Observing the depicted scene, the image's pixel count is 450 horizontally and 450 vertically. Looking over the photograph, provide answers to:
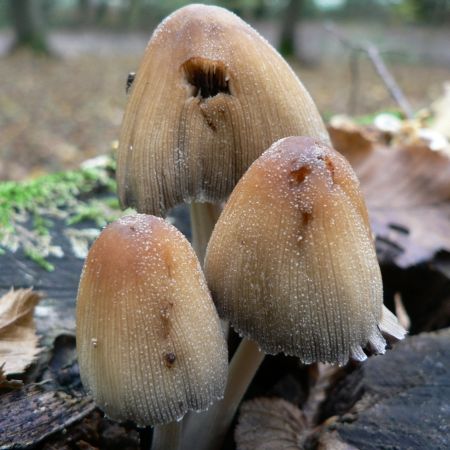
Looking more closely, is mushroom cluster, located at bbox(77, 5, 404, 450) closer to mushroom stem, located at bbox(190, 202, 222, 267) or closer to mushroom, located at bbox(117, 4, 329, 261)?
mushroom, located at bbox(117, 4, 329, 261)

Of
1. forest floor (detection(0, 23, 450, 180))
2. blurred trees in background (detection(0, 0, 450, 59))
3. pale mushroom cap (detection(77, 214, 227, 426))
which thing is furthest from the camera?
blurred trees in background (detection(0, 0, 450, 59))

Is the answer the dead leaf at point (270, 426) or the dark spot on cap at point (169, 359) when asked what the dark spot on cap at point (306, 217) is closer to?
the dark spot on cap at point (169, 359)

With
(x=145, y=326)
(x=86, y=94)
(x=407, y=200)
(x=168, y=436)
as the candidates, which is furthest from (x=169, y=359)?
(x=86, y=94)

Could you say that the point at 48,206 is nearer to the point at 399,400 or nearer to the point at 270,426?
the point at 270,426

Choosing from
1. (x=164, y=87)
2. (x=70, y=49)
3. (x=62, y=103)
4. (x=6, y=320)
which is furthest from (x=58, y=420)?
(x=70, y=49)

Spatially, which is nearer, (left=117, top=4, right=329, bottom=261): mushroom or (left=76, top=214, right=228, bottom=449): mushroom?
(left=76, top=214, right=228, bottom=449): mushroom

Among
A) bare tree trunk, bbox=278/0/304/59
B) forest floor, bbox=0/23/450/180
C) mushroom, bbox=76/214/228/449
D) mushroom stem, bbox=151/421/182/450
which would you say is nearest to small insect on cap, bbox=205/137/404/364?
mushroom, bbox=76/214/228/449

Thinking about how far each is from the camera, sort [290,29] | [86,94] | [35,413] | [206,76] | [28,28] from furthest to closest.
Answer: [290,29] → [28,28] → [86,94] → [206,76] → [35,413]

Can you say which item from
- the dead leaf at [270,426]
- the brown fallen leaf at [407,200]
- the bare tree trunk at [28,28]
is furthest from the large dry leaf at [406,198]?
the bare tree trunk at [28,28]
